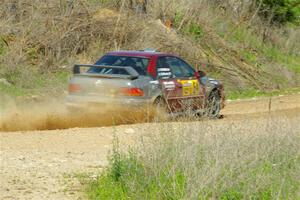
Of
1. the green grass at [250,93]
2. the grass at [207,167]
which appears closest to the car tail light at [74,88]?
the grass at [207,167]

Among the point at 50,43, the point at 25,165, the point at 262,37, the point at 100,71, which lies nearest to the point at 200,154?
the point at 25,165

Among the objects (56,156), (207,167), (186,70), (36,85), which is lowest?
(36,85)

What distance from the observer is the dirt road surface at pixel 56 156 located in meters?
10.1

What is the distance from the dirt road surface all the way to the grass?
0.44 m

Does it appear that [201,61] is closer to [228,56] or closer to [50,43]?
[228,56]

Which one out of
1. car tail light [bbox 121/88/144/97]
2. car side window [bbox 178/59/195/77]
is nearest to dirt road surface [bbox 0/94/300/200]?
car tail light [bbox 121/88/144/97]

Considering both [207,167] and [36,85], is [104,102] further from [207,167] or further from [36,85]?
[207,167]

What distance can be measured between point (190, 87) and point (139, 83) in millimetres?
1836

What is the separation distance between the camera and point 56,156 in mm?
12328

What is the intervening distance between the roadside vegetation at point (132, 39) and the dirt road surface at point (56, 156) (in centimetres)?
669

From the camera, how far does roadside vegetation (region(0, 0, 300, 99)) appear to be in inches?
934

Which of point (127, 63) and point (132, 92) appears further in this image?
point (127, 63)

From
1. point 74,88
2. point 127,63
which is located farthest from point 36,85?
point 74,88

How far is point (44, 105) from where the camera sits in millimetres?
17984
